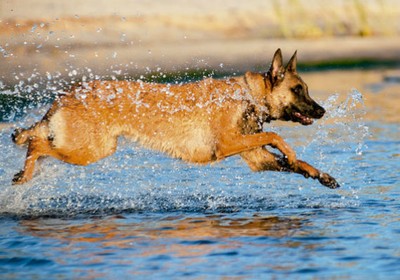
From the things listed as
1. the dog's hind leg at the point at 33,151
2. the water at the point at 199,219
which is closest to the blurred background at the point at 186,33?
the water at the point at 199,219

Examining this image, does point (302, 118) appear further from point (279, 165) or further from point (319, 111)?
point (279, 165)

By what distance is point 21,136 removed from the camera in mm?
10109

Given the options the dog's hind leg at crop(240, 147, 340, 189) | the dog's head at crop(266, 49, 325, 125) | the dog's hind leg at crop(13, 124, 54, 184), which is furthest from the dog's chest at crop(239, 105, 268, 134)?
the dog's hind leg at crop(13, 124, 54, 184)

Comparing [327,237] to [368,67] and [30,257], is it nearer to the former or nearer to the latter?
[30,257]

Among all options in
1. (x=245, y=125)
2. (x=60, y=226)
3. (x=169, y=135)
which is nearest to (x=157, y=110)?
(x=169, y=135)

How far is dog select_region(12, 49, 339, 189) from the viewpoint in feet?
32.8

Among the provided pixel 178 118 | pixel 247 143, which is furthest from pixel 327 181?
pixel 178 118

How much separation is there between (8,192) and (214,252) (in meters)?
2.94

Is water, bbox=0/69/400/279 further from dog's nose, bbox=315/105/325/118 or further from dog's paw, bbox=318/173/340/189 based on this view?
dog's nose, bbox=315/105/325/118

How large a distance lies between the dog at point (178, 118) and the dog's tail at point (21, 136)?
1 cm

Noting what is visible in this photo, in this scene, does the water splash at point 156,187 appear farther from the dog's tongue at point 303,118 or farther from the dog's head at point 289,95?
the dog's head at point 289,95

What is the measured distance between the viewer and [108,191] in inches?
436

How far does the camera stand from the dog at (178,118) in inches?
394

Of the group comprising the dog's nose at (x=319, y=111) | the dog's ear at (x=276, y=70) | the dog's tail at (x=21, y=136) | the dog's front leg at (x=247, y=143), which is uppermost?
the dog's ear at (x=276, y=70)
